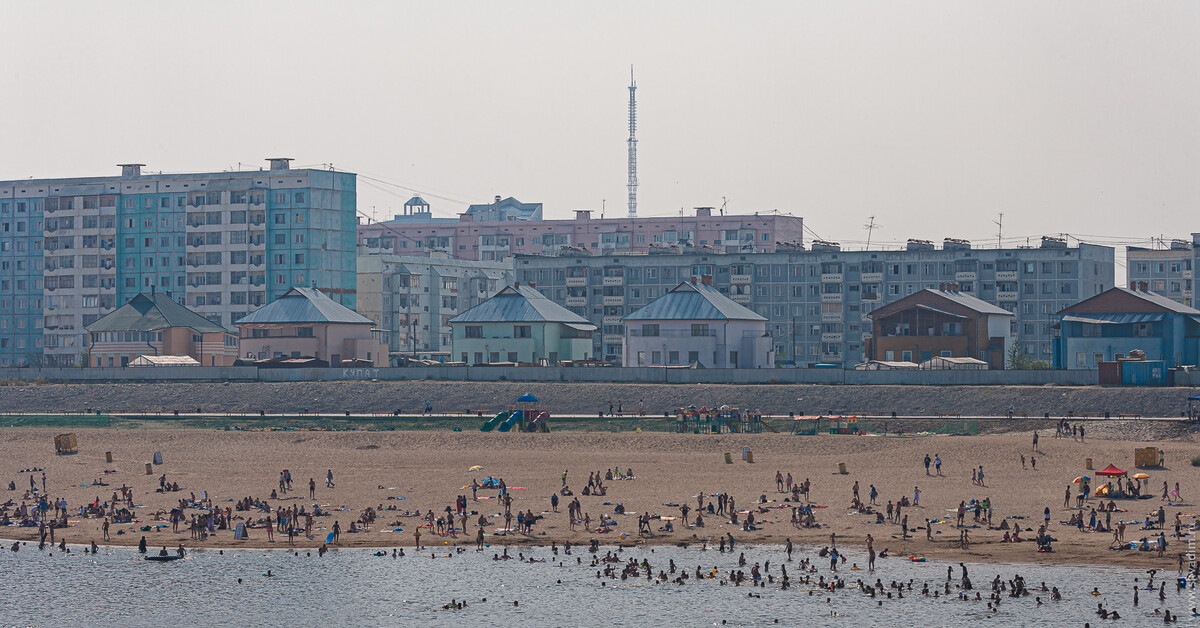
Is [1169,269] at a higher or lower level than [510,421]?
higher

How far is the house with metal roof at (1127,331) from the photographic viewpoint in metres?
116

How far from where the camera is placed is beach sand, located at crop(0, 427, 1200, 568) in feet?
207

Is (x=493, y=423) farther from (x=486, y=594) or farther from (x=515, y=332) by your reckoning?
(x=486, y=594)

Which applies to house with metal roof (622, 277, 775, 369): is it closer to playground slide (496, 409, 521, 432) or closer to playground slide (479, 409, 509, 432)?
playground slide (496, 409, 521, 432)

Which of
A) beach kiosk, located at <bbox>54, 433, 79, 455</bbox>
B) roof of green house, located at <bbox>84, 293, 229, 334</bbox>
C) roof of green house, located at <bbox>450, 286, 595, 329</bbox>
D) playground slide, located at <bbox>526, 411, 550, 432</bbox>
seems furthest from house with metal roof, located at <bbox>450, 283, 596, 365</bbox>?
beach kiosk, located at <bbox>54, 433, 79, 455</bbox>

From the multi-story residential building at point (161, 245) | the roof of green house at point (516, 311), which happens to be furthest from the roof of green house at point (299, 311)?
the multi-story residential building at point (161, 245)

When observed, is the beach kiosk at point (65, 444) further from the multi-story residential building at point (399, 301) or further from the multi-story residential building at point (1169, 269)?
the multi-story residential building at point (1169, 269)

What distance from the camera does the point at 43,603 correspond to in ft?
179

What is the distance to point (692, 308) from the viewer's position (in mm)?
131375

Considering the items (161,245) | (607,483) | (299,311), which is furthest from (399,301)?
(607,483)

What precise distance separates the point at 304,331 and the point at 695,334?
Answer: 36.6 m

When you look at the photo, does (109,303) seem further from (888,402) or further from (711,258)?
(888,402)

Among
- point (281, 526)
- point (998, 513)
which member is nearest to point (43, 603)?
point (281, 526)

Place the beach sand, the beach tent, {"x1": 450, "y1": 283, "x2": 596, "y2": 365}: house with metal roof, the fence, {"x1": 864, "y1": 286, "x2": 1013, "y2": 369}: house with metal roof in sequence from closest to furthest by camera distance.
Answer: the beach sand < the beach tent < the fence < {"x1": 864, "y1": 286, "x2": 1013, "y2": 369}: house with metal roof < {"x1": 450, "y1": 283, "x2": 596, "y2": 365}: house with metal roof
